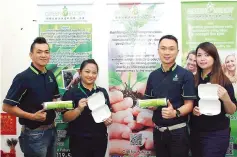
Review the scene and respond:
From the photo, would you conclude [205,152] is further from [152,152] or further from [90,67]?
[90,67]

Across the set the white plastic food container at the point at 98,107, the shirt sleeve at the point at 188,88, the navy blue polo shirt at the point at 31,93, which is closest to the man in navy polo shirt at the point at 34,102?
the navy blue polo shirt at the point at 31,93

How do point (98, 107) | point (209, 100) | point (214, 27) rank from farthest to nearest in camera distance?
point (214, 27) → point (98, 107) → point (209, 100)

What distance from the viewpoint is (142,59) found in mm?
2703

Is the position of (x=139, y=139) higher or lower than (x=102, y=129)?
lower

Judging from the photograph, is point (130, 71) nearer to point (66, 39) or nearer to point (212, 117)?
point (66, 39)

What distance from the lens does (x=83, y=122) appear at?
221cm

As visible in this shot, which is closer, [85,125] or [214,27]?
[85,125]

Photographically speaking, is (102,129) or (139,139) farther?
(139,139)

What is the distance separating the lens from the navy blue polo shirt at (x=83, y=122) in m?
2.19

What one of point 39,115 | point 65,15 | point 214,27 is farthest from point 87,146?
point 214,27

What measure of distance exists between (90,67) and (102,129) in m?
0.51

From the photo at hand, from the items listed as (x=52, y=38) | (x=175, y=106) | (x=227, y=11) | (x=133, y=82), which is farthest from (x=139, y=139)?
(x=227, y=11)

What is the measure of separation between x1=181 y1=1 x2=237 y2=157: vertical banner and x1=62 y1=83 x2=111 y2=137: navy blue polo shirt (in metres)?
1.07

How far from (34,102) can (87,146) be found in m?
0.54
